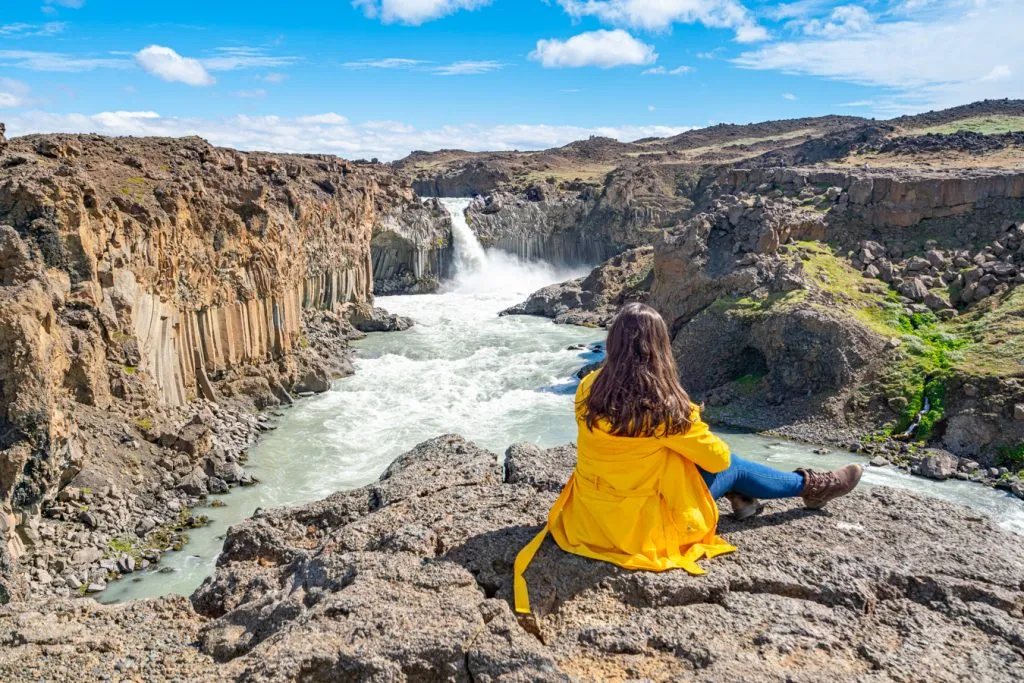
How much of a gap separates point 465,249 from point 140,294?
122ft

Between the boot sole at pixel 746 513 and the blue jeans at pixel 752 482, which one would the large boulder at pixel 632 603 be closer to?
the boot sole at pixel 746 513

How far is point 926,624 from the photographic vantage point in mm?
5430

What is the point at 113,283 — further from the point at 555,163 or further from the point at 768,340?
the point at 555,163

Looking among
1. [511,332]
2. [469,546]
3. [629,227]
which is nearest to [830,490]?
[469,546]

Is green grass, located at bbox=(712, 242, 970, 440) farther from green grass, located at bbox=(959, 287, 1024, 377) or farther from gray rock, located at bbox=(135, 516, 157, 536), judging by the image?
gray rock, located at bbox=(135, 516, 157, 536)

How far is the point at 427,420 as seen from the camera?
1019 inches

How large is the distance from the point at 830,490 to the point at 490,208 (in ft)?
186

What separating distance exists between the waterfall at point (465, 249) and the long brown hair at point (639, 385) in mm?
51151

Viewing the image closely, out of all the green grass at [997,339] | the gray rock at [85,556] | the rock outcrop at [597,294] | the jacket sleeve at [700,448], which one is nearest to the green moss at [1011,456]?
the green grass at [997,339]

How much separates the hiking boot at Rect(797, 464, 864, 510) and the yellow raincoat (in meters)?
1.04

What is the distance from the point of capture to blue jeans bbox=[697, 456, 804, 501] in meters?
6.30

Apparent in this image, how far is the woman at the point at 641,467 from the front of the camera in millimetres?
5852

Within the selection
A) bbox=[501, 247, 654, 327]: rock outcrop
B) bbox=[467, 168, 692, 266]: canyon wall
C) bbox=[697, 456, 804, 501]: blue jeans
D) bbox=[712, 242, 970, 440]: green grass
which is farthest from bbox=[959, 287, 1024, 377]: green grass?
bbox=[467, 168, 692, 266]: canyon wall

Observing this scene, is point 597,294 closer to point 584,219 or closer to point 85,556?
point 584,219
